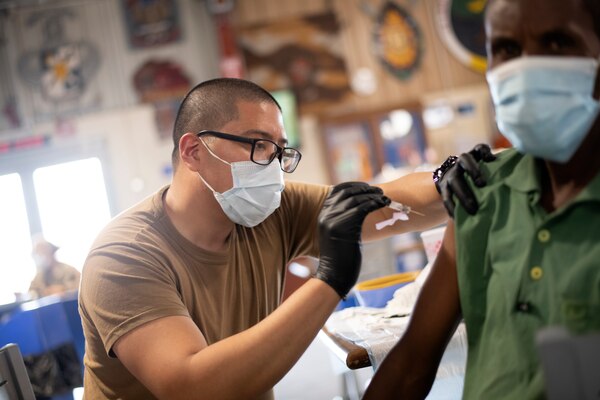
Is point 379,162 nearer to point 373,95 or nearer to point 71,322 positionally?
point 373,95

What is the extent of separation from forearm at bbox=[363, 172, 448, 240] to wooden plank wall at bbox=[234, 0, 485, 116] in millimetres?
5969

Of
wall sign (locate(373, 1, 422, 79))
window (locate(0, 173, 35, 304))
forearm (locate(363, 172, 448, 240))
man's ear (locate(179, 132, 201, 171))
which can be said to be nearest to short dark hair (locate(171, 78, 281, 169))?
man's ear (locate(179, 132, 201, 171))

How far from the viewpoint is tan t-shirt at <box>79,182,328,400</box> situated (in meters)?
1.60

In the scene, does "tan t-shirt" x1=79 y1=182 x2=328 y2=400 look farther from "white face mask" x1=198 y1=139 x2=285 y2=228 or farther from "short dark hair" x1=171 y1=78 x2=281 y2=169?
"short dark hair" x1=171 y1=78 x2=281 y2=169

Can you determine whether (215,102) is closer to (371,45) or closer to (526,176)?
(526,176)

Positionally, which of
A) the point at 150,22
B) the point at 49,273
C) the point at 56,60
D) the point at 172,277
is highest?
the point at 150,22

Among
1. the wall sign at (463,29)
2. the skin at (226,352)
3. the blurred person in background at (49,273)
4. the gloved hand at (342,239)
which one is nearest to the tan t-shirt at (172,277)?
the skin at (226,352)

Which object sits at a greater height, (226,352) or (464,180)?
(464,180)

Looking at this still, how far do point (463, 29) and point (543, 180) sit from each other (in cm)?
762

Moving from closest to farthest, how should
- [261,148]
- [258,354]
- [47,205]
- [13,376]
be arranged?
[258,354] < [13,376] < [261,148] < [47,205]

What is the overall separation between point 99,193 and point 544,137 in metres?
7.19

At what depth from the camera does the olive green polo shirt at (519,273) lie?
3.31 feet

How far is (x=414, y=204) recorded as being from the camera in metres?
2.03

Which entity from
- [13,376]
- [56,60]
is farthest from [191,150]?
[56,60]
